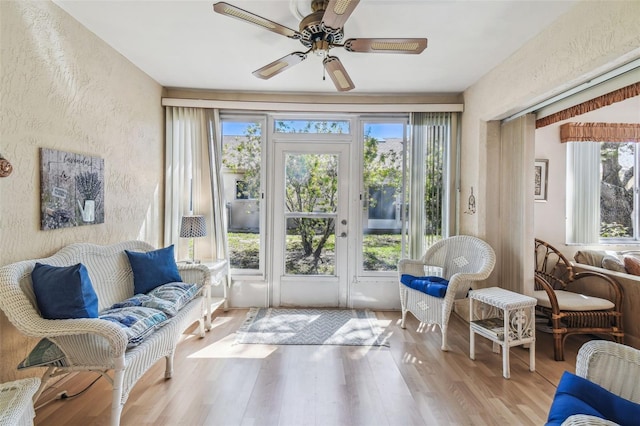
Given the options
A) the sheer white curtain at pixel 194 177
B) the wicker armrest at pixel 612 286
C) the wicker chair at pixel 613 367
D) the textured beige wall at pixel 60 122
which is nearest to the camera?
the wicker chair at pixel 613 367

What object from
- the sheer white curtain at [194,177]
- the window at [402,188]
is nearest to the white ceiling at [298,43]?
the sheer white curtain at [194,177]

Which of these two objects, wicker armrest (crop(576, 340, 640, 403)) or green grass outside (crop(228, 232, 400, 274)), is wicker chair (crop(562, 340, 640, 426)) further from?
green grass outside (crop(228, 232, 400, 274))

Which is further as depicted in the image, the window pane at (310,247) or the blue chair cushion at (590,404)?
the window pane at (310,247)

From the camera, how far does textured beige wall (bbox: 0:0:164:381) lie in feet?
6.41

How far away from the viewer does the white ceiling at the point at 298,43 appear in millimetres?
2219

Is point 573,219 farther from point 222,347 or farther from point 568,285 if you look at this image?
point 222,347

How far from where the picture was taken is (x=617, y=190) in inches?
158

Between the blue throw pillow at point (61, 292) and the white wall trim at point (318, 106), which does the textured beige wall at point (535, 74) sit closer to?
the white wall trim at point (318, 106)

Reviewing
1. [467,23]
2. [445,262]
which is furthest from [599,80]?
[445,262]

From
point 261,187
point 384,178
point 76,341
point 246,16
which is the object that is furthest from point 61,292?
point 384,178

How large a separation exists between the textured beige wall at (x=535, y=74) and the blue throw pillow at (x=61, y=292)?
3490mm

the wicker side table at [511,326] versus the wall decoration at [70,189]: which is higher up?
the wall decoration at [70,189]

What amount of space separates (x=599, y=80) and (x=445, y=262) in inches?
81.9

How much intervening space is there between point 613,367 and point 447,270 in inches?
84.7
